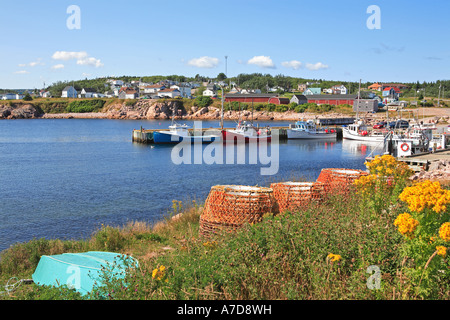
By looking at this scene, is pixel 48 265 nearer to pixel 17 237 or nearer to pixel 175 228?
pixel 175 228

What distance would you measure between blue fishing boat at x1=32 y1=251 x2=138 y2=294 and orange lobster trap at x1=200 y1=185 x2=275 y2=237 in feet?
7.68

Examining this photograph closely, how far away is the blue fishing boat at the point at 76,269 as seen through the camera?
7.41 meters

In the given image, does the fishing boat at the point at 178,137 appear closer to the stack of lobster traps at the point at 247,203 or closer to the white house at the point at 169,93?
the stack of lobster traps at the point at 247,203

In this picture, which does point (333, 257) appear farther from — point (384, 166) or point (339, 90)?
point (339, 90)

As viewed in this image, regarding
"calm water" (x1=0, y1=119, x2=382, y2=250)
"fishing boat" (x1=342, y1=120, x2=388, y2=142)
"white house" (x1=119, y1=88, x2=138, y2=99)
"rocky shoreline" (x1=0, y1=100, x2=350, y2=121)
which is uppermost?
"white house" (x1=119, y1=88, x2=138, y2=99)

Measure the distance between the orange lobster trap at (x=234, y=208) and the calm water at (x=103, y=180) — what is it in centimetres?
876

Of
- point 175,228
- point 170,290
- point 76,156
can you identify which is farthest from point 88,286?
point 76,156

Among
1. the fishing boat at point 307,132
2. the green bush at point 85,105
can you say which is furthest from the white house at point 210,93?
the fishing boat at point 307,132

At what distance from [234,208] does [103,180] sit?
2385 cm

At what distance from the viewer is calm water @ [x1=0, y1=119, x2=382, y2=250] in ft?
65.6

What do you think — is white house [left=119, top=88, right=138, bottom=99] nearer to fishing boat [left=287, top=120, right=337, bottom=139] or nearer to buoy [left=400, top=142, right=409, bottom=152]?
fishing boat [left=287, top=120, right=337, bottom=139]

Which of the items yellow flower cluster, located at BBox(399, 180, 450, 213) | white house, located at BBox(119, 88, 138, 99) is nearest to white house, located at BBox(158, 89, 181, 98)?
white house, located at BBox(119, 88, 138, 99)

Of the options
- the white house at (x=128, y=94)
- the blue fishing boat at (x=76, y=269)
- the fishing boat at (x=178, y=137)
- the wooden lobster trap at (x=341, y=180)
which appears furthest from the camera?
the white house at (x=128, y=94)

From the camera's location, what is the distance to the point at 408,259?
5.86 metres
